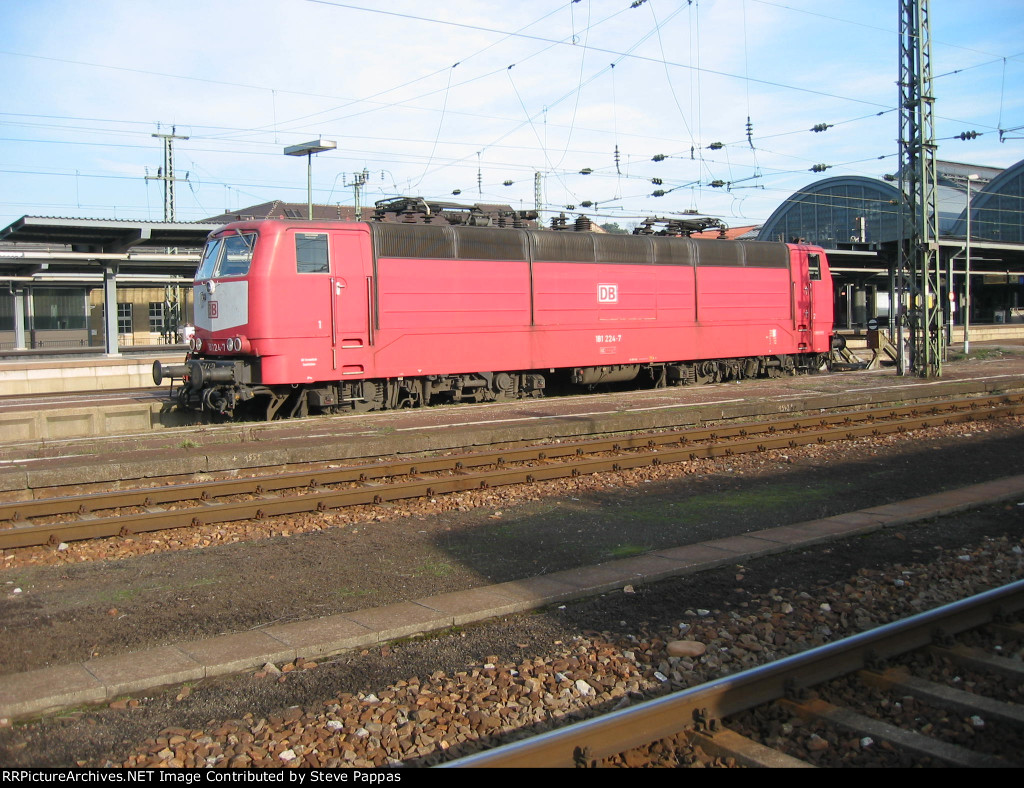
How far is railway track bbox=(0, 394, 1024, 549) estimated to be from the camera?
27.6 feet

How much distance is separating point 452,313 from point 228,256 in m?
4.25

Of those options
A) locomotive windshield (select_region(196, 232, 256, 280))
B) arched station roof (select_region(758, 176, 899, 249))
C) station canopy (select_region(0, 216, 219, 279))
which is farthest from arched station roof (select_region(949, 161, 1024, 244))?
locomotive windshield (select_region(196, 232, 256, 280))

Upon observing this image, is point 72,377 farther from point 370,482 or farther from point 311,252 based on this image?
point 370,482

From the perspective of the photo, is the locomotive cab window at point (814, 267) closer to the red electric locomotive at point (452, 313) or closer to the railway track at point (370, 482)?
the red electric locomotive at point (452, 313)

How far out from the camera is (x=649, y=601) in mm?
6164

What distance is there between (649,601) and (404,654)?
1898 millimetres

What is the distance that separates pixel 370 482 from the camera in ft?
34.5

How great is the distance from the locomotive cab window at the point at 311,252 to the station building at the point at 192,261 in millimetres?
3168

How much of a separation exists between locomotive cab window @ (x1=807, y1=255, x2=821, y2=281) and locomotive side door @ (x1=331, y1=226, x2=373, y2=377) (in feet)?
44.8

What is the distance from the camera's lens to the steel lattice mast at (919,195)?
2044 cm

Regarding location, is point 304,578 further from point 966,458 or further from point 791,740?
point 966,458

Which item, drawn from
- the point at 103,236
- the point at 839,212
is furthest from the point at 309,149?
the point at 839,212

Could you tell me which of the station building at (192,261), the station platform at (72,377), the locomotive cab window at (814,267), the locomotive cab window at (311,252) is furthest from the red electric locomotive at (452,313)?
the station platform at (72,377)

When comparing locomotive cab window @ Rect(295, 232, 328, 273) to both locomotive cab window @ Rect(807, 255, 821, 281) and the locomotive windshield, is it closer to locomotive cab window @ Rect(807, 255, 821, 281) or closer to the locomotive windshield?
the locomotive windshield
